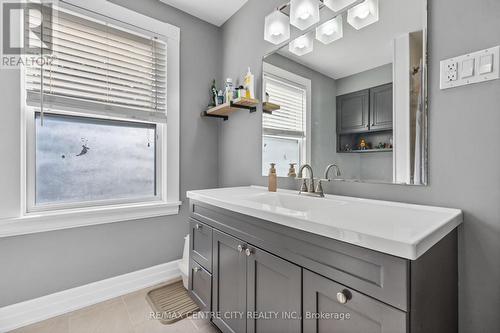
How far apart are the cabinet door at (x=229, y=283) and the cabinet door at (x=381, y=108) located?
0.92 m

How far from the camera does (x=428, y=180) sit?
3.40 feet

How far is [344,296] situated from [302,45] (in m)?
1.48

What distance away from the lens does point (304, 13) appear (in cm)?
149

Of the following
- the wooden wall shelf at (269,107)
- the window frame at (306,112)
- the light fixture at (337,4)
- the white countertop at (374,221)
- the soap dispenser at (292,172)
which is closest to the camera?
the white countertop at (374,221)

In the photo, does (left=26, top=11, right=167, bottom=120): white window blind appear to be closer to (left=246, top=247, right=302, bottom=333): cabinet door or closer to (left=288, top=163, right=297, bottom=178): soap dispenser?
(left=288, top=163, right=297, bottom=178): soap dispenser

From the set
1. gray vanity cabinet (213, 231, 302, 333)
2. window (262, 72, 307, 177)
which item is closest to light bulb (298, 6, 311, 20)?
window (262, 72, 307, 177)

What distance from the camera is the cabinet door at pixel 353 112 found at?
125 cm

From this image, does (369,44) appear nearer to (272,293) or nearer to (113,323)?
(272,293)

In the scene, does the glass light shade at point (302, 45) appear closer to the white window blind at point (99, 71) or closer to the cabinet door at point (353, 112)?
the cabinet door at point (353, 112)

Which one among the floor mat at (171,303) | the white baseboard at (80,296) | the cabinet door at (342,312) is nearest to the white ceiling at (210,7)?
the cabinet door at (342,312)

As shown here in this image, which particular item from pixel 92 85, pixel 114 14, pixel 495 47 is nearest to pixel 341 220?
pixel 495 47

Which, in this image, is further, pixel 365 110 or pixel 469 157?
pixel 365 110

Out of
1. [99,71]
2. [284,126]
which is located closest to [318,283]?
[284,126]

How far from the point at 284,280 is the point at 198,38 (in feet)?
7.53
